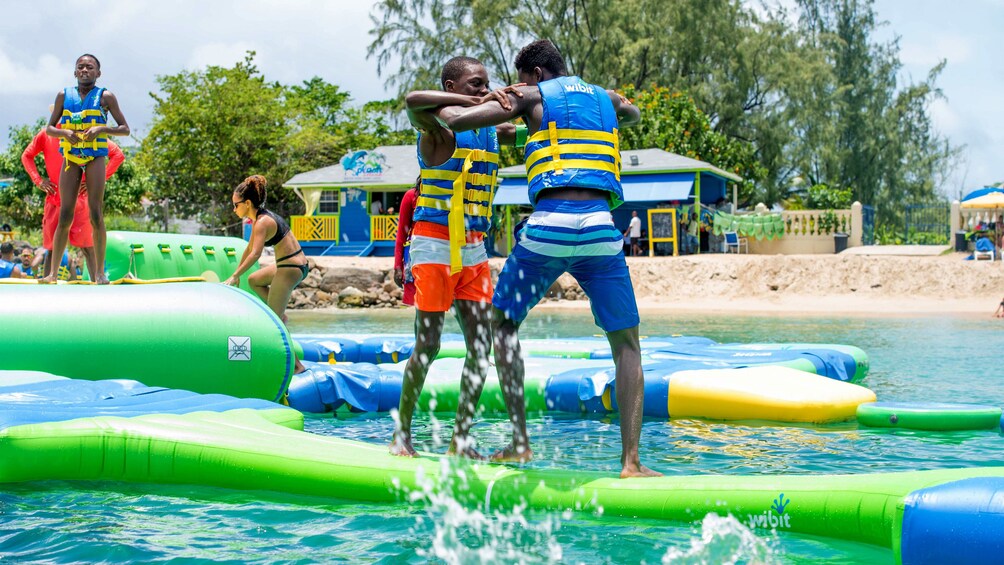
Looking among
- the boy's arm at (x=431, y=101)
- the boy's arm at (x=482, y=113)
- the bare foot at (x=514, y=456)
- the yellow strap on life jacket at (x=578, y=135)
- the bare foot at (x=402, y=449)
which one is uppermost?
the boy's arm at (x=431, y=101)

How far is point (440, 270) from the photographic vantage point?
470 centimetres

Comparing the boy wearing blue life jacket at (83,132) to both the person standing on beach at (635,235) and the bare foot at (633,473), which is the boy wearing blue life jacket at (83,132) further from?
the person standing on beach at (635,235)

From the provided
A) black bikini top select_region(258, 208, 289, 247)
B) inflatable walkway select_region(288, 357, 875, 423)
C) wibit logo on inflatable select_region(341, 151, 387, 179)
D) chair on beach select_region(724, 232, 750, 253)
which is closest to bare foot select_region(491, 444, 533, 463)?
inflatable walkway select_region(288, 357, 875, 423)

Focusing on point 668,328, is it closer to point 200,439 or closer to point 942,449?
point 942,449

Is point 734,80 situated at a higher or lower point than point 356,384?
higher

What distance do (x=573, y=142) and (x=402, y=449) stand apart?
1691mm

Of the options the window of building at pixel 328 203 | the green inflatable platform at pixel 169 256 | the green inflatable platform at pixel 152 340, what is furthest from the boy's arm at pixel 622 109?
the window of building at pixel 328 203

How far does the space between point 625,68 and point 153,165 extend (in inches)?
711

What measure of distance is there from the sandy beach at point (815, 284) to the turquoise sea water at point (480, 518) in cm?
1416

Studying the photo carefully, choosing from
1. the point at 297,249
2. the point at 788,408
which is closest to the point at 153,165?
the point at 297,249

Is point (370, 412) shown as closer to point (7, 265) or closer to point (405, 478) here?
point (405, 478)

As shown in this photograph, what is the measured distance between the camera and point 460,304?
4.83 m

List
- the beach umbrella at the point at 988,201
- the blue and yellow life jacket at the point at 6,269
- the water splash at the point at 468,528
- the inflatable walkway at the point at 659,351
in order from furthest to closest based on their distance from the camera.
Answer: the beach umbrella at the point at 988,201, the blue and yellow life jacket at the point at 6,269, the inflatable walkway at the point at 659,351, the water splash at the point at 468,528

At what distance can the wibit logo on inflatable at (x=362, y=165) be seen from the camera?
32469 millimetres
